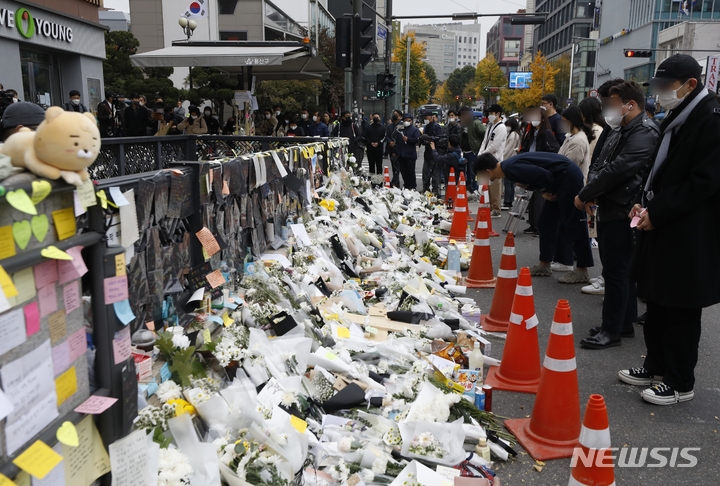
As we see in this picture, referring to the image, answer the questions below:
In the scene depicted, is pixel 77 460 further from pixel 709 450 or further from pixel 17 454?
pixel 709 450

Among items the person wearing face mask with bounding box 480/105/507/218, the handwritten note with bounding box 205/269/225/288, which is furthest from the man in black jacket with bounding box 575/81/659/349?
the person wearing face mask with bounding box 480/105/507/218

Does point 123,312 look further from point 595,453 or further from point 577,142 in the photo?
point 577,142

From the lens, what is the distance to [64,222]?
195 cm

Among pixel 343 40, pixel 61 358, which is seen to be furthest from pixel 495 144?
pixel 61 358

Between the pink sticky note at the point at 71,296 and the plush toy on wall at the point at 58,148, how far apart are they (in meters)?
0.36

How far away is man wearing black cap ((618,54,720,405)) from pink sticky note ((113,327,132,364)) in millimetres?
3371

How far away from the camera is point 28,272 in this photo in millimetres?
1778

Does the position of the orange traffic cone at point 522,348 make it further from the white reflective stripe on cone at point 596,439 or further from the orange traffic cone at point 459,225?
the orange traffic cone at point 459,225

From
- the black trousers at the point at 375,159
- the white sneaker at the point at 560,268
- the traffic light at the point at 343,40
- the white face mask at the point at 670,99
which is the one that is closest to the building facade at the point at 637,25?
the black trousers at the point at 375,159

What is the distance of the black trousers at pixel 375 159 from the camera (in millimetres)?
15148

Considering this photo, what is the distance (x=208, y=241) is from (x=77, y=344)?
1959 mm

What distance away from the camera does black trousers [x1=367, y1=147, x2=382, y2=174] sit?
15148 millimetres

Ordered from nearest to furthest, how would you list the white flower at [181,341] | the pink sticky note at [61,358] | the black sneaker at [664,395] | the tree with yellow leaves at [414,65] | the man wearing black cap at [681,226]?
the pink sticky note at [61,358] < the white flower at [181,341] < the man wearing black cap at [681,226] < the black sneaker at [664,395] < the tree with yellow leaves at [414,65]

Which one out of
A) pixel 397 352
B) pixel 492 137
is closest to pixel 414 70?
pixel 492 137
